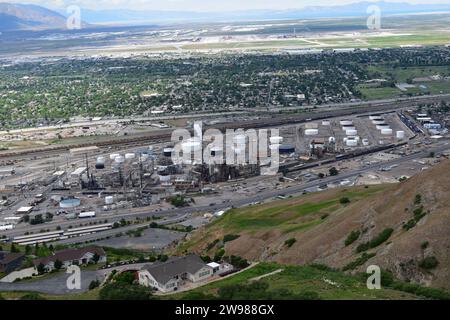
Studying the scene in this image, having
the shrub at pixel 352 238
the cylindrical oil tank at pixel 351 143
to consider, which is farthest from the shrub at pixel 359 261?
the cylindrical oil tank at pixel 351 143

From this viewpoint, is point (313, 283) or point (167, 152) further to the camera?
point (167, 152)

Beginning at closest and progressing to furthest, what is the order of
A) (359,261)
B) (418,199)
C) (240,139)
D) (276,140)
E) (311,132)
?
(359,261) → (418,199) → (240,139) → (276,140) → (311,132)

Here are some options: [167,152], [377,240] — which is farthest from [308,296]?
[167,152]

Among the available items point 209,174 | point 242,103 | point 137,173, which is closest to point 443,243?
point 209,174

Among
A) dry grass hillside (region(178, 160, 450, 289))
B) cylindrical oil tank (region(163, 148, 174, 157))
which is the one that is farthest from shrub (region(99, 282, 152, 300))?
cylindrical oil tank (region(163, 148, 174, 157))

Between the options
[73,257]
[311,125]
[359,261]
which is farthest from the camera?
[311,125]

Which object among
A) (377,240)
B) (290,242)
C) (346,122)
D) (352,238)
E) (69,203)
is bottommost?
(69,203)

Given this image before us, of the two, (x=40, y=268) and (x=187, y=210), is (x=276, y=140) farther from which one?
(x=40, y=268)

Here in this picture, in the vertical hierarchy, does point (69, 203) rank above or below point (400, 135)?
below
